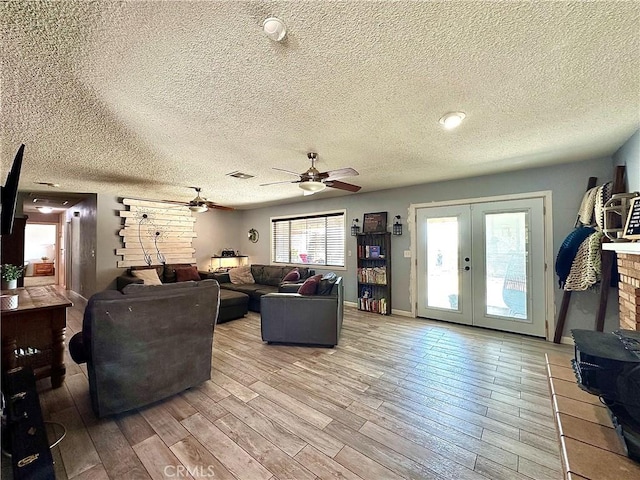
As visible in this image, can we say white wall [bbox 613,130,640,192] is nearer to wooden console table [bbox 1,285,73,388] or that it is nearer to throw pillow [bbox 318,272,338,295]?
throw pillow [bbox 318,272,338,295]

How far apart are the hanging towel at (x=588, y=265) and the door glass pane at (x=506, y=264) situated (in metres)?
0.63

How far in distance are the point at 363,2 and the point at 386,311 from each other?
4.68 metres

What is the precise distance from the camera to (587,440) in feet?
4.38

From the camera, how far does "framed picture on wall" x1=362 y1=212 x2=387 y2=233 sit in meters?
5.16

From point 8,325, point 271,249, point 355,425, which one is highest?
point 271,249

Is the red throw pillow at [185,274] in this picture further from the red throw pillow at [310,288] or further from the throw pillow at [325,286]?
the throw pillow at [325,286]

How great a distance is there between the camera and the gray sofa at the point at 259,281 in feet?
17.5

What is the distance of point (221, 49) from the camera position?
1435 millimetres

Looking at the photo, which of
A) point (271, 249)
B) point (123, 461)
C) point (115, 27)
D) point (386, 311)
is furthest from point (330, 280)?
point (271, 249)

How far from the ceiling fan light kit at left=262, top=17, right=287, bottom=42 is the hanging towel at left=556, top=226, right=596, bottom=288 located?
4037 millimetres

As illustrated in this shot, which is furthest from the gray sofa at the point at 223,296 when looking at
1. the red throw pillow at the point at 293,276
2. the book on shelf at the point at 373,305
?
the book on shelf at the point at 373,305

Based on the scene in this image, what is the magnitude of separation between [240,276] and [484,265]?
499 cm

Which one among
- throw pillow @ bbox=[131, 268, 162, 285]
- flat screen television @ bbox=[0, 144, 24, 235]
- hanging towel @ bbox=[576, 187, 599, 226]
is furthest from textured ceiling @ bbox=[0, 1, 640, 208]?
throw pillow @ bbox=[131, 268, 162, 285]

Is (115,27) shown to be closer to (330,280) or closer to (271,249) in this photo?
(330,280)
